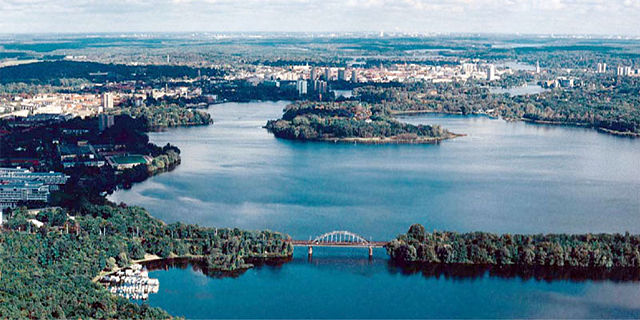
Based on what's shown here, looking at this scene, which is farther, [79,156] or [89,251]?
[79,156]

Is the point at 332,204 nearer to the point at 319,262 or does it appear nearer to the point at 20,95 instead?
the point at 319,262

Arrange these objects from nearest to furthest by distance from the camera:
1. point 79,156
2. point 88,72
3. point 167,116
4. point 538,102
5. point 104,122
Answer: point 79,156, point 104,122, point 167,116, point 538,102, point 88,72

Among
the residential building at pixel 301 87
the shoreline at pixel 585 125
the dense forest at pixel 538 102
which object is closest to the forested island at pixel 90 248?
the shoreline at pixel 585 125

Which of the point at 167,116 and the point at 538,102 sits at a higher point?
the point at 538,102

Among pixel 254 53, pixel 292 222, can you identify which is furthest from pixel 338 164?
pixel 254 53

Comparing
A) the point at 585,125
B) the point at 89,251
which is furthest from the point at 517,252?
the point at 585,125

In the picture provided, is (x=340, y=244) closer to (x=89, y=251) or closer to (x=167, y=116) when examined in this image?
(x=89, y=251)
